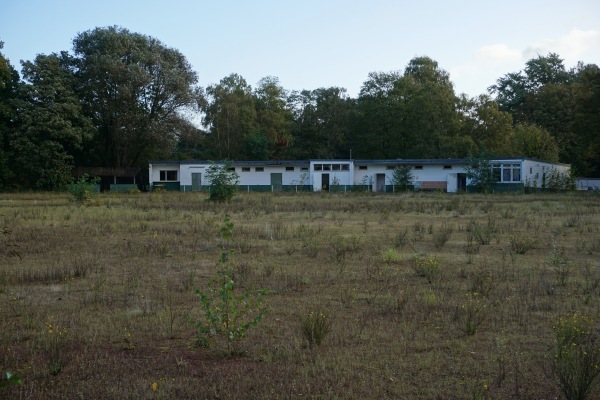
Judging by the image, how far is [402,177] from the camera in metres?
53.4

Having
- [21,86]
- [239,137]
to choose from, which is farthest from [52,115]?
[239,137]

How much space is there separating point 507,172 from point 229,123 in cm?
3130

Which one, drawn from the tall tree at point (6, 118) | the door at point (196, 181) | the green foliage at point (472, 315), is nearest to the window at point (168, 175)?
the door at point (196, 181)

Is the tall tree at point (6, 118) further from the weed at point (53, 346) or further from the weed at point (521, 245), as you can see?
the weed at point (53, 346)

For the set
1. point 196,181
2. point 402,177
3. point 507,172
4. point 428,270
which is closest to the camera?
point 428,270

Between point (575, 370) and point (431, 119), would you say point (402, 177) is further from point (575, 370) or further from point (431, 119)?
point (575, 370)

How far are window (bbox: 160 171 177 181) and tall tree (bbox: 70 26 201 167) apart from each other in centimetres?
377

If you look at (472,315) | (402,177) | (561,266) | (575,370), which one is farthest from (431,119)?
(575,370)

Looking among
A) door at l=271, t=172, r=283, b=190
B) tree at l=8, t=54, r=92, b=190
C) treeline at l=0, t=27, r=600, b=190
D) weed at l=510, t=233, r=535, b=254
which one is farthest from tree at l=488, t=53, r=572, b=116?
weed at l=510, t=233, r=535, b=254

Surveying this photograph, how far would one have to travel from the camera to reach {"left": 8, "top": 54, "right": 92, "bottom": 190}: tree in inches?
1874

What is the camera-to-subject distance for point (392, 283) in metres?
10.1

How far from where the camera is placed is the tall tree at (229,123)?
66.4 meters

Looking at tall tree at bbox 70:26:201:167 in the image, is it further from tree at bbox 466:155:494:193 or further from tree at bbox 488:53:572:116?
tree at bbox 488:53:572:116

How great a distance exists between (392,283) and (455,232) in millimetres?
8468
